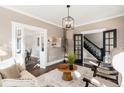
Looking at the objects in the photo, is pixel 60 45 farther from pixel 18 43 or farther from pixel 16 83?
pixel 16 83

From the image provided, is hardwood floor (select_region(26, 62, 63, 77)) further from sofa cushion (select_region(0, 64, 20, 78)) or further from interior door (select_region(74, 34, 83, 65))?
interior door (select_region(74, 34, 83, 65))

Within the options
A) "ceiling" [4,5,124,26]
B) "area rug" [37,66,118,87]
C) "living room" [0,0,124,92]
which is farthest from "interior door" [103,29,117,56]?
"area rug" [37,66,118,87]

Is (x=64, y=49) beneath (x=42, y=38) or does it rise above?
beneath

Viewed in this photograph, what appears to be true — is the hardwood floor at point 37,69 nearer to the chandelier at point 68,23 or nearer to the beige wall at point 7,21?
the beige wall at point 7,21

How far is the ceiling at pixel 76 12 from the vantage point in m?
1.10

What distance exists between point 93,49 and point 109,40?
0.19 metres

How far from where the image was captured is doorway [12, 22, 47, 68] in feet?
3.81

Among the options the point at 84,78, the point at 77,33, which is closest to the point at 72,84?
the point at 84,78

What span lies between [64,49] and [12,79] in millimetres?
637

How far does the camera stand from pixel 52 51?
132 cm
